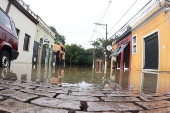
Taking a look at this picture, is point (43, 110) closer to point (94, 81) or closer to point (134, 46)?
point (94, 81)

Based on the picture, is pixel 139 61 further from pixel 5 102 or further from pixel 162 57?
pixel 5 102

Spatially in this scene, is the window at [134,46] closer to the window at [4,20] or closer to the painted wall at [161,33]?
the painted wall at [161,33]

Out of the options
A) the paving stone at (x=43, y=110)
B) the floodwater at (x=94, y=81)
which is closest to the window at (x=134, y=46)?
the floodwater at (x=94, y=81)

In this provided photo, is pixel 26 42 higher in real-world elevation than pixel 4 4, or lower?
lower

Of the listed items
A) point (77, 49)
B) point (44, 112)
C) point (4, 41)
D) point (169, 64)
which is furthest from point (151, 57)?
point (77, 49)

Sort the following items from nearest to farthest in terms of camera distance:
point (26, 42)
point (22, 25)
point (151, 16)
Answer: point (151, 16) → point (22, 25) → point (26, 42)

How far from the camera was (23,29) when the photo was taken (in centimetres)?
1118

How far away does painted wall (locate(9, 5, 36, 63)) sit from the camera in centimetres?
994

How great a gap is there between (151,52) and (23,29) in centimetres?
1009

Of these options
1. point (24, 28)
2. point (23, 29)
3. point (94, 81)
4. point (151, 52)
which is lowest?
point (94, 81)

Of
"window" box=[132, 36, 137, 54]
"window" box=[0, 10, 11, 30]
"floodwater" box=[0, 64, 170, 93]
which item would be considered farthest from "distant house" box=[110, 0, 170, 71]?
"window" box=[0, 10, 11, 30]

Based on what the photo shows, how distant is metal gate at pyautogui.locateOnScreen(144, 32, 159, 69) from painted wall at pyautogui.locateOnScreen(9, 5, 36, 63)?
966 centimetres

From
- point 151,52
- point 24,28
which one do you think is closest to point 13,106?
point 151,52

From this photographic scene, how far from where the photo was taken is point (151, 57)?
32.1 feet
